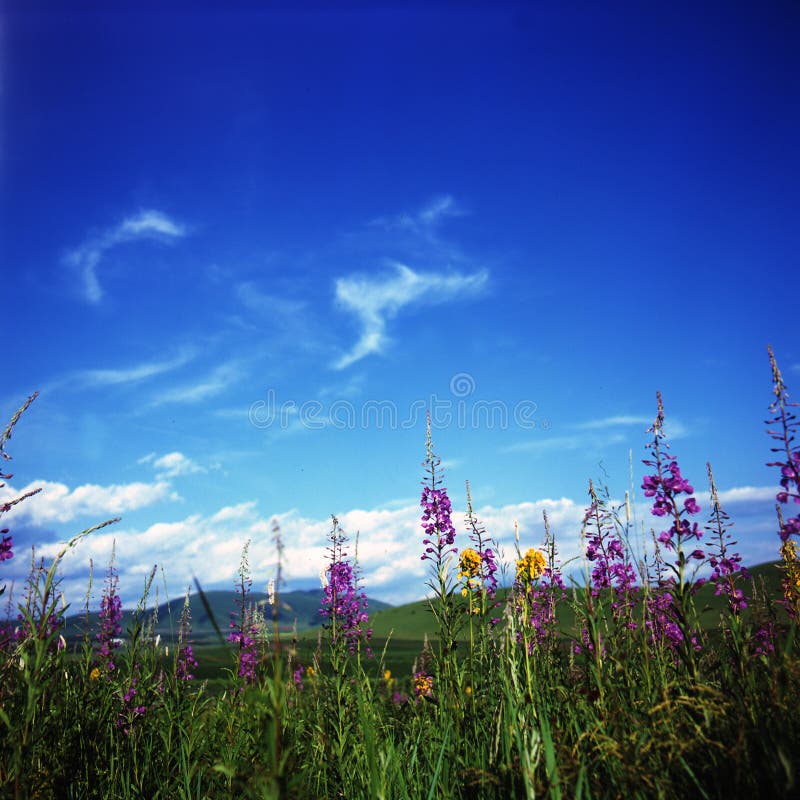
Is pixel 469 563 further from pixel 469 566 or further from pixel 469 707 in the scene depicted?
pixel 469 707

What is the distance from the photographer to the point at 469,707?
3.87 meters

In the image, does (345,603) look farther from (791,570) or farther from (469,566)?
(791,570)

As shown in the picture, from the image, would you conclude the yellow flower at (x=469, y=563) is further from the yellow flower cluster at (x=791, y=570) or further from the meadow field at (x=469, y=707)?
the yellow flower cluster at (x=791, y=570)

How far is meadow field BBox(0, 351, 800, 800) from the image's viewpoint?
2412 millimetres

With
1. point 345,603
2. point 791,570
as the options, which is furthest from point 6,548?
point 791,570

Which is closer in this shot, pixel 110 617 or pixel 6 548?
pixel 6 548

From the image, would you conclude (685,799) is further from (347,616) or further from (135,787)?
(347,616)

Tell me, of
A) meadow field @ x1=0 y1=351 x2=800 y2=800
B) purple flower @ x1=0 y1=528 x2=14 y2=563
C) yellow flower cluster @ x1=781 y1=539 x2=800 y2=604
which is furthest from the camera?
yellow flower cluster @ x1=781 y1=539 x2=800 y2=604

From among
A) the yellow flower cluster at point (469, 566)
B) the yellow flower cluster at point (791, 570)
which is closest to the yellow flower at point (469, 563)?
the yellow flower cluster at point (469, 566)

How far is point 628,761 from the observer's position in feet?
8.09

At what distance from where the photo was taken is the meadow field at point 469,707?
2.41m

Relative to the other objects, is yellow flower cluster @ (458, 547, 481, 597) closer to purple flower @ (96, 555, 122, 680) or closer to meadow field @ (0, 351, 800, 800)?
meadow field @ (0, 351, 800, 800)

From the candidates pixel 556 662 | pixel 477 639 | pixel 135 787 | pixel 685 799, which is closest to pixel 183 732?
pixel 135 787

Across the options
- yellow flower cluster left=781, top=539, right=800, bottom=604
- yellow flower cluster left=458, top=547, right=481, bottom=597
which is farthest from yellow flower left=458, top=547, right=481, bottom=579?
yellow flower cluster left=781, top=539, right=800, bottom=604
